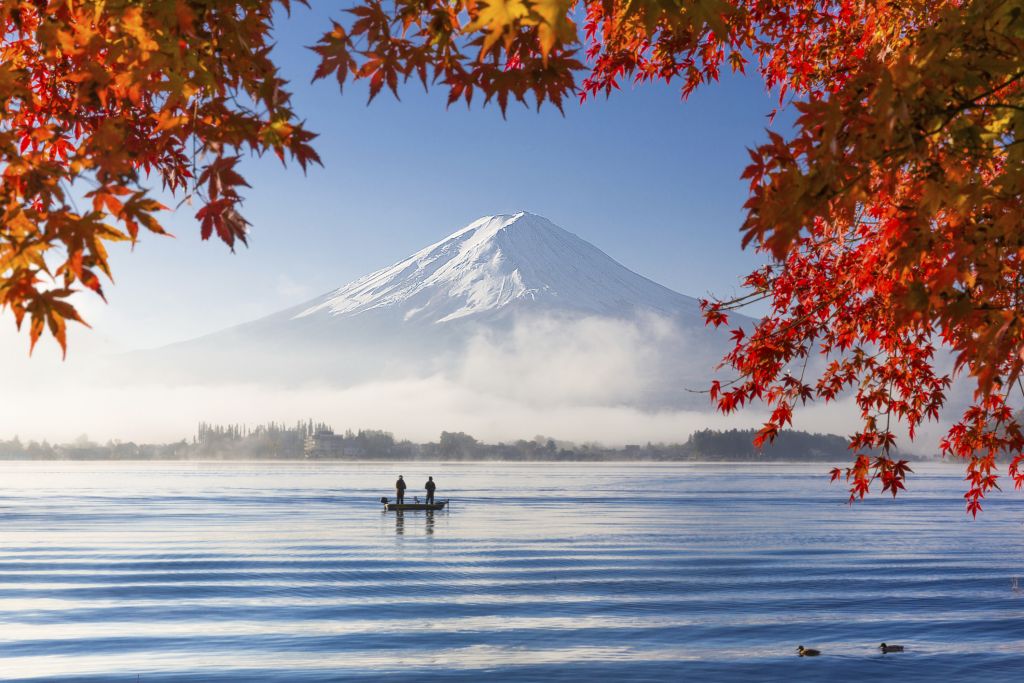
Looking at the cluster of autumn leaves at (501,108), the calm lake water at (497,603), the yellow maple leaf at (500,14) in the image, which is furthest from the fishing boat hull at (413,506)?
the yellow maple leaf at (500,14)

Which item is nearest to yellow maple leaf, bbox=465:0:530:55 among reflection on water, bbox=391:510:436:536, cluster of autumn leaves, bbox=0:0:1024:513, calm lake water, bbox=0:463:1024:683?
cluster of autumn leaves, bbox=0:0:1024:513

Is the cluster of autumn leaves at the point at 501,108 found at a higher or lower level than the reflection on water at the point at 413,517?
higher

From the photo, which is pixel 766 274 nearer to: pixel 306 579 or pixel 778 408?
pixel 778 408

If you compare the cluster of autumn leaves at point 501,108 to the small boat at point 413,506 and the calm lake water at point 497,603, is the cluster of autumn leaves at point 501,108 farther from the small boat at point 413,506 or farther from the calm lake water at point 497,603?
the small boat at point 413,506

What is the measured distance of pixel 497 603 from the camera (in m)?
25.2

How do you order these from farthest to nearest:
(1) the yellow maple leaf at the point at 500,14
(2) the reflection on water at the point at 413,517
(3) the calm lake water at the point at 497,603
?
(2) the reflection on water at the point at 413,517 → (3) the calm lake water at the point at 497,603 → (1) the yellow maple leaf at the point at 500,14

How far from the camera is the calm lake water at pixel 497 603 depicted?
694 inches

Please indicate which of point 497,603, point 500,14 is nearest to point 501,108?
point 500,14

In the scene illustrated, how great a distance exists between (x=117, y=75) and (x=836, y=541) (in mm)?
48911

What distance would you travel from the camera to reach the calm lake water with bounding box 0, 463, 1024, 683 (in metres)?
17.6

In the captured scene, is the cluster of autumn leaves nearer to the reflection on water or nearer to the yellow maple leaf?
the yellow maple leaf

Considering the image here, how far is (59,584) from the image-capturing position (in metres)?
28.9

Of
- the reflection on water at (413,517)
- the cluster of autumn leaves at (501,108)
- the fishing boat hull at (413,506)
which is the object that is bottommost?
the reflection on water at (413,517)

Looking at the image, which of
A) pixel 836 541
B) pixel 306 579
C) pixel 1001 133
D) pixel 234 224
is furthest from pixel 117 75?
pixel 836 541
